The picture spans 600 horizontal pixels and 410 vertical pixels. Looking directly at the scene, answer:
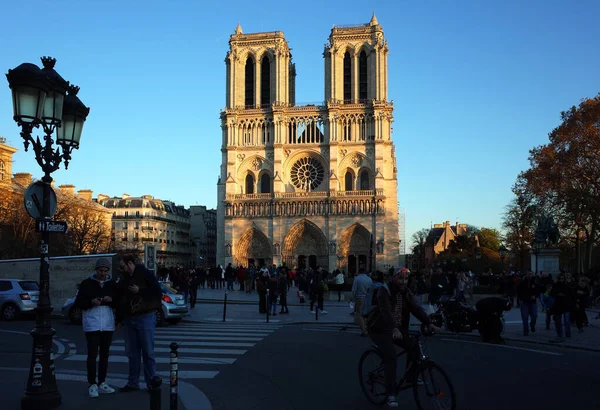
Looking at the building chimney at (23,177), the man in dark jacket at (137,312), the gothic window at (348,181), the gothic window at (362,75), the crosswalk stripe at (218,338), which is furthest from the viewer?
the gothic window at (362,75)

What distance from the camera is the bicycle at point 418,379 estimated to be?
20.8ft

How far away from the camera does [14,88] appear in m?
7.21

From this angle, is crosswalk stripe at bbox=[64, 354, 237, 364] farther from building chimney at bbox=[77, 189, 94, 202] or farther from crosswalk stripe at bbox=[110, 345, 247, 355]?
building chimney at bbox=[77, 189, 94, 202]

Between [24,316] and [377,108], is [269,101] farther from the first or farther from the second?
[24,316]

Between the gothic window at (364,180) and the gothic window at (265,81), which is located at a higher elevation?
the gothic window at (265,81)

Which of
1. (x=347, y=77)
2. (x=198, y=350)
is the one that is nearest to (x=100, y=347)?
(x=198, y=350)

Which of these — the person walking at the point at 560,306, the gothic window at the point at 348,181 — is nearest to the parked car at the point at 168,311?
the person walking at the point at 560,306

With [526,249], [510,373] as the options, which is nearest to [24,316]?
[510,373]

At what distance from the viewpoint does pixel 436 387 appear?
6.39 meters

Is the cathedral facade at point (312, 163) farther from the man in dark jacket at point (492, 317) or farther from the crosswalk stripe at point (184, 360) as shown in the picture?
the crosswalk stripe at point (184, 360)

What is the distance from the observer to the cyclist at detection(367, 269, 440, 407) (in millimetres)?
6957

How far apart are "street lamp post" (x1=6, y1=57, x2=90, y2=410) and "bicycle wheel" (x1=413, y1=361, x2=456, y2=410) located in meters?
4.05

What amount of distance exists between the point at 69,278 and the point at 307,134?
44036 mm

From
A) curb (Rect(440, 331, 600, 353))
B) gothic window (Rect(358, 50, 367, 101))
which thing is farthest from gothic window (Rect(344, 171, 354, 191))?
curb (Rect(440, 331, 600, 353))
